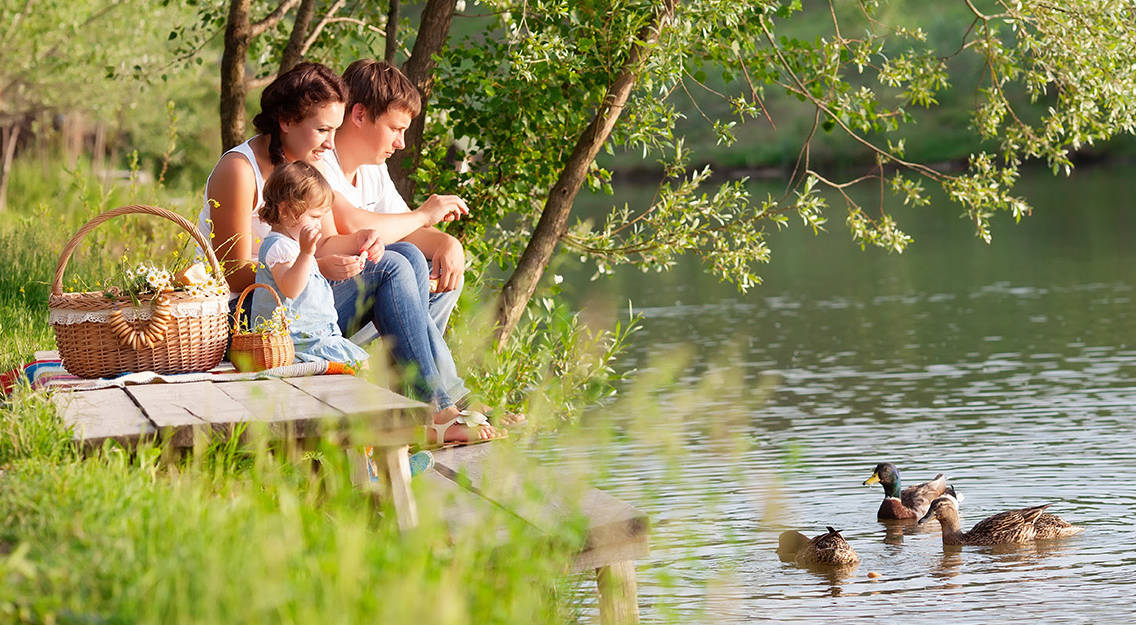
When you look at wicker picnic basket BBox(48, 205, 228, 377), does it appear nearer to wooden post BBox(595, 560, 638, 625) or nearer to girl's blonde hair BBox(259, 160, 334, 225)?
girl's blonde hair BBox(259, 160, 334, 225)

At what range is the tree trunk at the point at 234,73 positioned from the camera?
9586mm

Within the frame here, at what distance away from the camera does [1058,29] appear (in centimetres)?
862

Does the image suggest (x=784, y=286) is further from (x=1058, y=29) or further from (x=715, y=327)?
(x=1058, y=29)

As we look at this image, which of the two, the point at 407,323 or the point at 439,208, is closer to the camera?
the point at 407,323

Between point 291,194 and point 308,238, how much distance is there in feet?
1.11

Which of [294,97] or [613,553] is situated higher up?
[294,97]

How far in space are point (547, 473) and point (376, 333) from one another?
93.3 inches

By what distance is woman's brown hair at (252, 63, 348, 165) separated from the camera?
574cm

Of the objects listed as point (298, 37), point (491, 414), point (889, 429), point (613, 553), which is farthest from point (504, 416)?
point (889, 429)

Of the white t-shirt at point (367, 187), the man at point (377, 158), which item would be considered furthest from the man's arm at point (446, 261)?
the white t-shirt at point (367, 187)

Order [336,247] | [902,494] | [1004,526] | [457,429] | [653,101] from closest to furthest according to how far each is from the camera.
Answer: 1. [457,429]
2. [336,247]
3. [653,101]
4. [1004,526]
5. [902,494]

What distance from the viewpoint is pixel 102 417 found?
3980 mm

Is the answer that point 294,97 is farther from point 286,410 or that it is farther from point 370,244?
point 286,410

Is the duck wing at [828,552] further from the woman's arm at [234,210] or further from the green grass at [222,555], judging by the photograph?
the green grass at [222,555]
